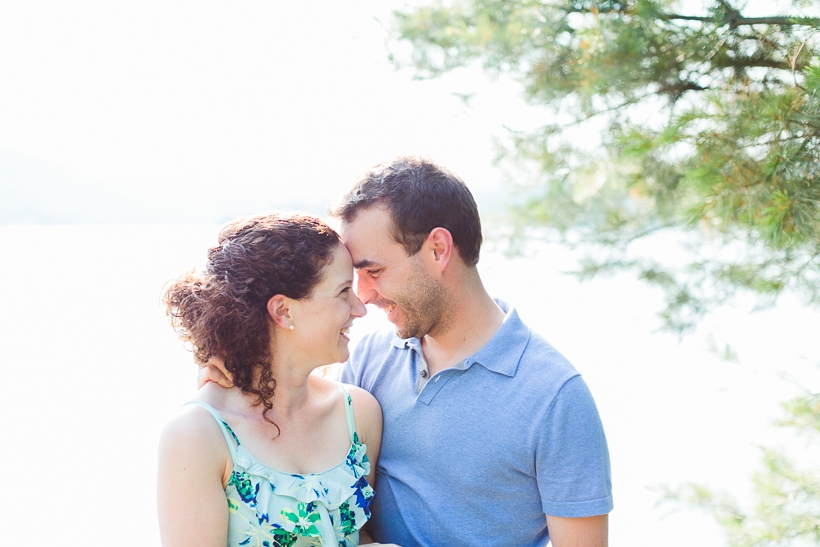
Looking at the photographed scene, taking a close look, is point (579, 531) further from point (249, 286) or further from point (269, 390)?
point (249, 286)

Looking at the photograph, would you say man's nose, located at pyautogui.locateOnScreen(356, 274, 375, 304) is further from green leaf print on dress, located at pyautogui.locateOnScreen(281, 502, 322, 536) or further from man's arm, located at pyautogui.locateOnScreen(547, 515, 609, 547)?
man's arm, located at pyautogui.locateOnScreen(547, 515, 609, 547)

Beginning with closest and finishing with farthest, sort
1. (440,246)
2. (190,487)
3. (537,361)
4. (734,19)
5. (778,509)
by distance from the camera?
(190,487) → (537,361) → (440,246) → (734,19) → (778,509)

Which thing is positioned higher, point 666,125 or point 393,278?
point 666,125

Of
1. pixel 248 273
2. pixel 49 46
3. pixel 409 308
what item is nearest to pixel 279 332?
pixel 248 273

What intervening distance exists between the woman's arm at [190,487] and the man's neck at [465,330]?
1.98ft

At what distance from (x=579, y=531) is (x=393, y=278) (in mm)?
711

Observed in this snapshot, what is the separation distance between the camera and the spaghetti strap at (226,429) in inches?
55.4

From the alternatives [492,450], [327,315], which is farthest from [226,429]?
[492,450]

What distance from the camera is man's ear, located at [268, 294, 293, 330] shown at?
1.49 metres

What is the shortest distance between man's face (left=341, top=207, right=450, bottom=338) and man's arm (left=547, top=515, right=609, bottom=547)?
0.54m

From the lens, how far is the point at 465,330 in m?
1.73

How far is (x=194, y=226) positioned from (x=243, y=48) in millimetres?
1722

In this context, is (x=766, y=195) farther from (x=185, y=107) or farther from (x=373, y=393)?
(x=185, y=107)

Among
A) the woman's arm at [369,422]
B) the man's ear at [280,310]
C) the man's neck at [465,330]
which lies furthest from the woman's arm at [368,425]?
the man's ear at [280,310]
